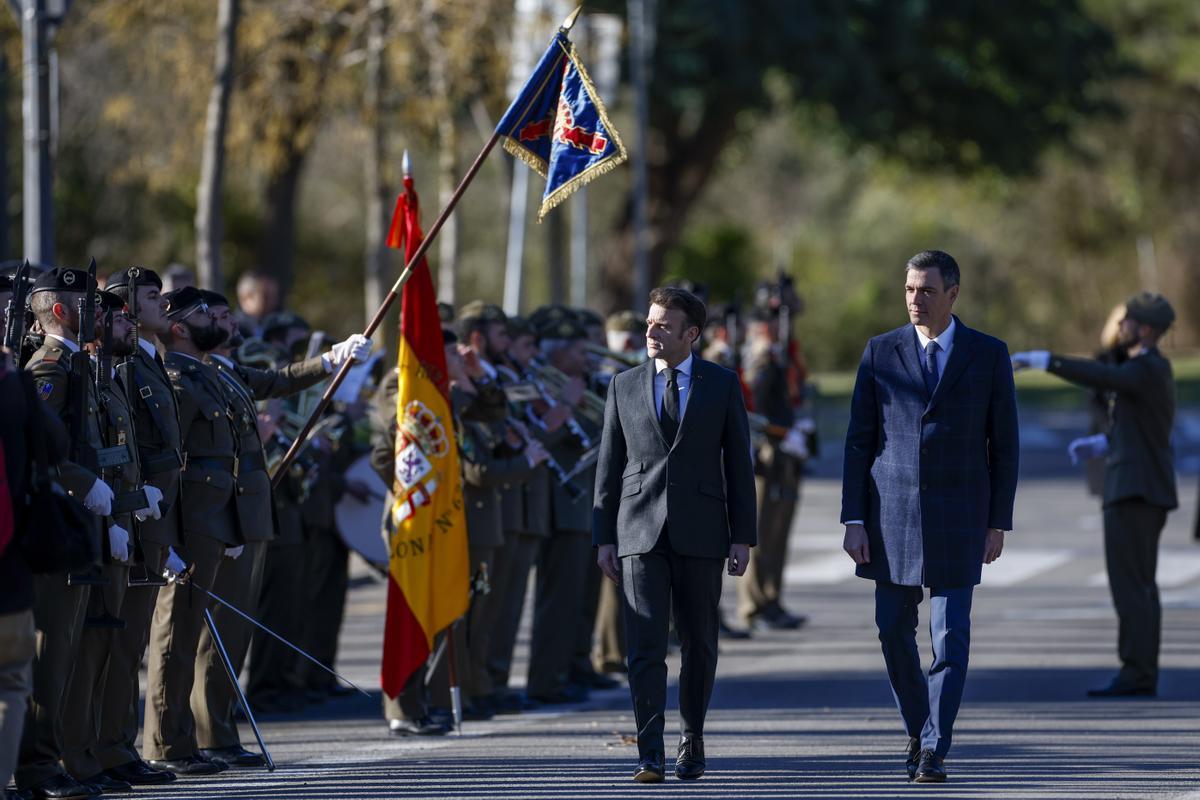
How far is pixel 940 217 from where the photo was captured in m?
61.0

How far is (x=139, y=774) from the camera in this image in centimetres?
884

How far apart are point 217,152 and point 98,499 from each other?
9.03 meters

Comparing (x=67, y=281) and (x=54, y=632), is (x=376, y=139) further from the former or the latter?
(x=54, y=632)

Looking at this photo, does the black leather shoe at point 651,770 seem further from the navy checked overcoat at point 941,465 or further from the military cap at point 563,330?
the military cap at point 563,330

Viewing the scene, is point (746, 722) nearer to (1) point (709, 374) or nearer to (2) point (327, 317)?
(1) point (709, 374)

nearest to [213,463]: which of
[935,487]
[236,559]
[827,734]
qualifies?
[236,559]

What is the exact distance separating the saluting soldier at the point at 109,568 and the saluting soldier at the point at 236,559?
73 centimetres

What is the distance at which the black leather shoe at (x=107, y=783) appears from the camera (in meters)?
8.57

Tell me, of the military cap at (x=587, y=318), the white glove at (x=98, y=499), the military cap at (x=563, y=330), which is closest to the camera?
the white glove at (x=98, y=499)

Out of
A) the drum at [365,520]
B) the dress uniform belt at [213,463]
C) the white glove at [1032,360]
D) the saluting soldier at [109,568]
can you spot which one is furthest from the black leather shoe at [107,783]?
the white glove at [1032,360]

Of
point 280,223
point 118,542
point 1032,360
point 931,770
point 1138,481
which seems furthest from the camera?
point 280,223

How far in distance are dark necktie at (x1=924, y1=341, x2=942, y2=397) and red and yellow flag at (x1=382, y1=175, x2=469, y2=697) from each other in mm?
2669

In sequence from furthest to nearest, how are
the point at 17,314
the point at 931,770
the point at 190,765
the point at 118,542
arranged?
the point at 190,765, the point at 931,770, the point at 118,542, the point at 17,314

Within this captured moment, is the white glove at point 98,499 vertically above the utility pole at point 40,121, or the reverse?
the utility pole at point 40,121
